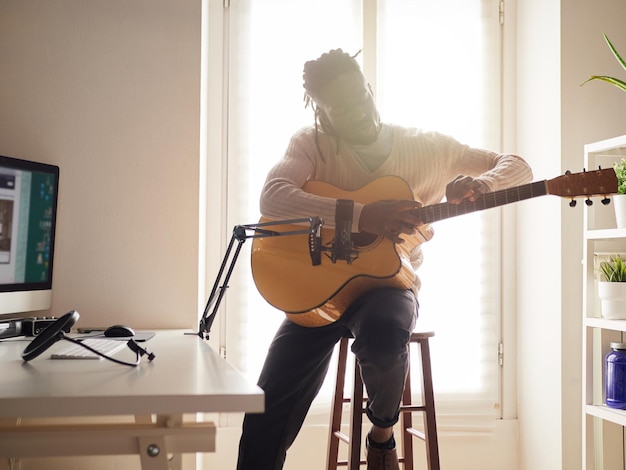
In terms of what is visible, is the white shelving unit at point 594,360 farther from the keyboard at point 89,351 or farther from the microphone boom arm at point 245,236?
the keyboard at point 89,351

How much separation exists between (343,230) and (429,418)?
27.2 inches

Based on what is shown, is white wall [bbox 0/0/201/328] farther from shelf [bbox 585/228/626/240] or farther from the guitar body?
shelf [bbox 585/228/626/240]

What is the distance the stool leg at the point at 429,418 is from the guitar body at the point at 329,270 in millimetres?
361

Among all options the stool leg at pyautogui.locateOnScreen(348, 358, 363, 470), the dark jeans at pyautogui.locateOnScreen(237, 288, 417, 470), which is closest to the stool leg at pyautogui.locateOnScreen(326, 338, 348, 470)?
the stool leg at pyautogui.locateOnScreen(348, 358, 363, 470)

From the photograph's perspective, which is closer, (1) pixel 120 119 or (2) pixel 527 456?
(1) pixel 120 119

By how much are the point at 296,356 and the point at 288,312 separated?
0.42ft

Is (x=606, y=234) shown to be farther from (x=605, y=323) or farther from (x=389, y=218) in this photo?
(x=389, y=218)

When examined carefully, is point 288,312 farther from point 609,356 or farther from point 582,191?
point 609,356

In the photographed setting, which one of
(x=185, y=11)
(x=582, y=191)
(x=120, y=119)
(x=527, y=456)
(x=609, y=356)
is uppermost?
(x=185, y=11)

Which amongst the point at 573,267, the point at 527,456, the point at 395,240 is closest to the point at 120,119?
the point at 395,240

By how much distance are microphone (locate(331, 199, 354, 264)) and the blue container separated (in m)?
1.08

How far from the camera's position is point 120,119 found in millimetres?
2424

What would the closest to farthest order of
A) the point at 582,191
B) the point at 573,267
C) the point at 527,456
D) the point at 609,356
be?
1. the point at 582,191
2. the point at 609,356
3. the point at 573,267
4. the point at 527,456

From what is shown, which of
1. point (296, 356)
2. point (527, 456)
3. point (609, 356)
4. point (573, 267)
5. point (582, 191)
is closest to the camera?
point (582, 191)
